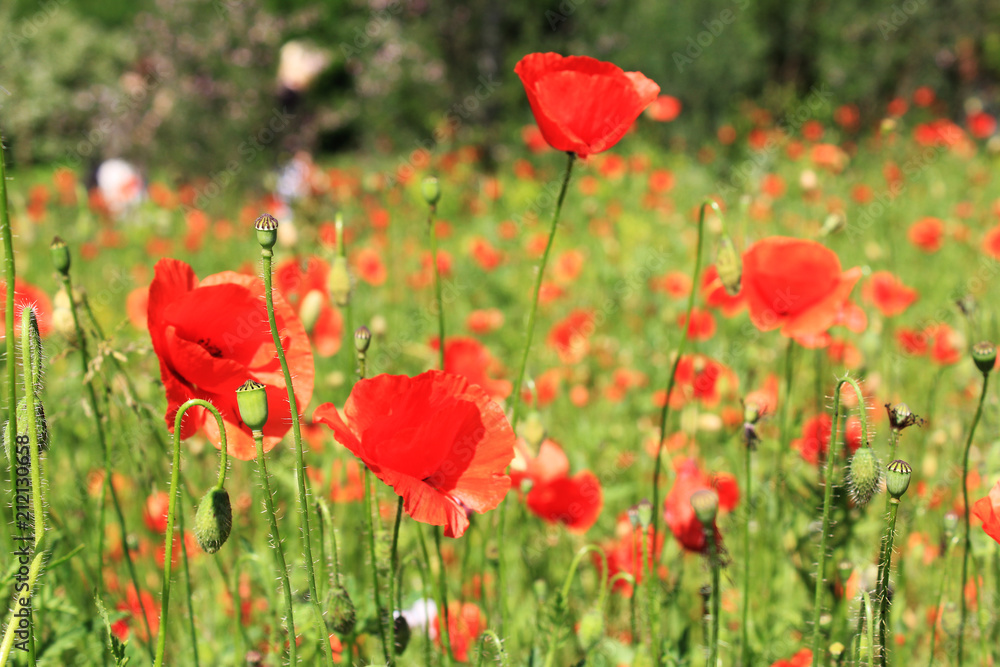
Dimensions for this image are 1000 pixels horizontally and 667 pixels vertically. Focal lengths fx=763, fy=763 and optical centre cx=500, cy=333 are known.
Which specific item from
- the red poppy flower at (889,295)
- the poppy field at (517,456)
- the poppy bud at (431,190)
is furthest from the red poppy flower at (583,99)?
the red poppy flower at (889,295)

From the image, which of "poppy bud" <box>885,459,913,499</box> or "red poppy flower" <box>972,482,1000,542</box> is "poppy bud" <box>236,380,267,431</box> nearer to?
"poppy bud" <box>885,459,913,499</box>

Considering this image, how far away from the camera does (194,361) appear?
0.91 metres

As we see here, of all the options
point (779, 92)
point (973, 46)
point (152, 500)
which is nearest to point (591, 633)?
point (152, 500)

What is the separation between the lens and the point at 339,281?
1.33 m

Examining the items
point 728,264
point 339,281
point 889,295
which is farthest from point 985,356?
point 889,295

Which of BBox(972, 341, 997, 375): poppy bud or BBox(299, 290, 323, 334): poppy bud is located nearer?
BBox(972, 341, 997, 375): poppy bud

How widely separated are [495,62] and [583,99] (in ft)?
25.7

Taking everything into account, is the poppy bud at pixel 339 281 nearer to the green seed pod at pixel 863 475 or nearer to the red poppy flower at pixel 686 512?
the red poppy flower at pixel 686 512

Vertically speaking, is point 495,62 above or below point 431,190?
above

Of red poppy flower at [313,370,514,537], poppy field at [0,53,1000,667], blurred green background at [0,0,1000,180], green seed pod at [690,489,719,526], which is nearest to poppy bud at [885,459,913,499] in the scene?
poppy field at [0,53,1000,667]

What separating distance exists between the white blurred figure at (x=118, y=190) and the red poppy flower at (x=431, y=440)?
570 cm

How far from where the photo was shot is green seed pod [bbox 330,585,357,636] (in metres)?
1.10

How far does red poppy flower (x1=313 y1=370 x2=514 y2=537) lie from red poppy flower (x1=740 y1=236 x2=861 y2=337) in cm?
76

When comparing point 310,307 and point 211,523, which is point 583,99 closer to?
point 211,523
